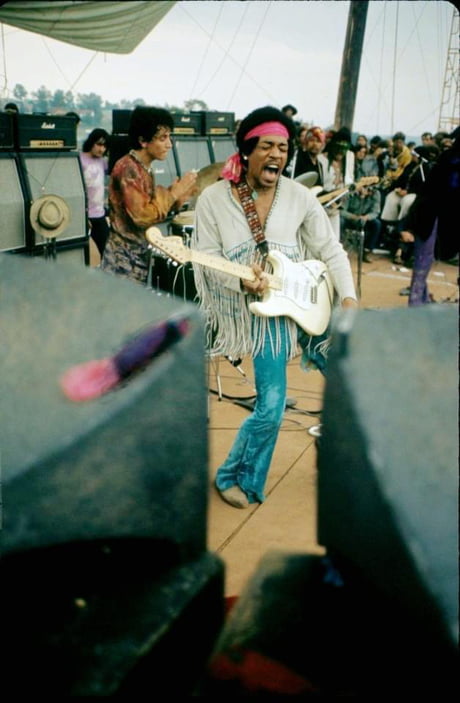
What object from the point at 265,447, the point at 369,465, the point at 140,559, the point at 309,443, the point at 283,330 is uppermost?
the point at 369,465

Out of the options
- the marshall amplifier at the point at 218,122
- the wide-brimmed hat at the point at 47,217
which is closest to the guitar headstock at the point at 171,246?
the wide-brimmed hat at the point at 47,217

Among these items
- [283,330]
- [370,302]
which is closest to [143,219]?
[283,330]

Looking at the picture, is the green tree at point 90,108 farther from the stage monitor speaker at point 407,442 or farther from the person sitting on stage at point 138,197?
the stage monitor speaker at point 407,442

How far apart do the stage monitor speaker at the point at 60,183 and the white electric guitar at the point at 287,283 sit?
270cm

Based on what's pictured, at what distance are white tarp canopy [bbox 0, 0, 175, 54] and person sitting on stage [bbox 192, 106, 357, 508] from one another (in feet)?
5.72

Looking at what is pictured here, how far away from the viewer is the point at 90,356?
2.22ft

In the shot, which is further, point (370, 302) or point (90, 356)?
point (370, 302)

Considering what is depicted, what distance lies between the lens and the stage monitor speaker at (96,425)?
0.63m

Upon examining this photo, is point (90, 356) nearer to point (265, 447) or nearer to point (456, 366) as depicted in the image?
point (456, 366)

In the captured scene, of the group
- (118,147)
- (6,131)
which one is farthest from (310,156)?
(6,131)

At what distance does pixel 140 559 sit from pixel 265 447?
183 centimetres

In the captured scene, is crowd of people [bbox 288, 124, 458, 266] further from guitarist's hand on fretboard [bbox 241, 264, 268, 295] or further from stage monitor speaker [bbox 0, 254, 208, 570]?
stage monitor speaker [bbox 0, 254, 208, 570]

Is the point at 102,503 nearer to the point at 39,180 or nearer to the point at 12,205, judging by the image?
the point at 12,205

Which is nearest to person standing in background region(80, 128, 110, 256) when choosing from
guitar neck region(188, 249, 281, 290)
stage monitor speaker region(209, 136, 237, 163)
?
stage monitor speaker region(209, 136, 237, 163)
